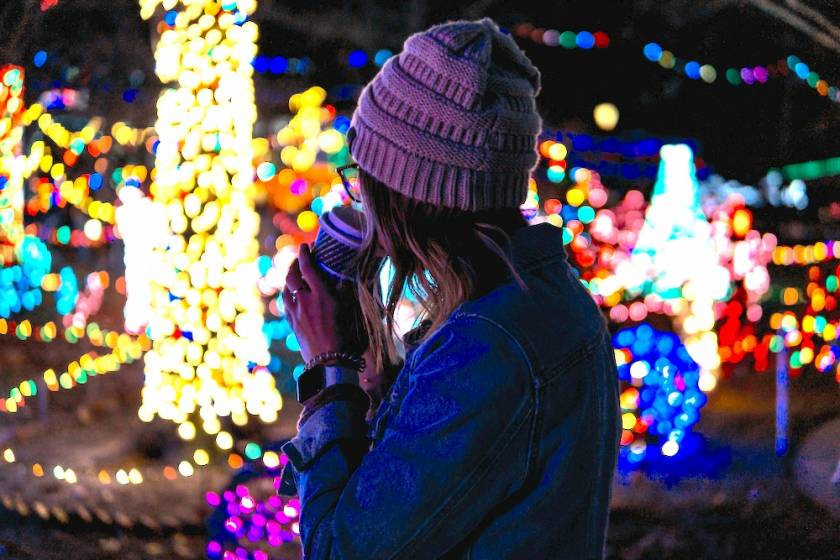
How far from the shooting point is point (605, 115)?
355 inches

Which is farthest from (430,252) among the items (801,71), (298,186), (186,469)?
(298,186)

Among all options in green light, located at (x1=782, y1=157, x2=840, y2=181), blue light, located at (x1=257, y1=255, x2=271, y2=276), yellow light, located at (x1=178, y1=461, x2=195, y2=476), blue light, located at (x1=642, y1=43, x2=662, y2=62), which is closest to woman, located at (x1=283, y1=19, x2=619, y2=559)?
yellow light, located at (x1=178, y1=461, x2=195, y2=476)

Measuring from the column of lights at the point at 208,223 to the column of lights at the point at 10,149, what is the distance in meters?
1.73

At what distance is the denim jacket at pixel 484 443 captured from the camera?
3.82 feet

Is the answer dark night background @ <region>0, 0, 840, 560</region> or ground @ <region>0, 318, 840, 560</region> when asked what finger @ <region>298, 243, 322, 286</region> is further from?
dark night background @ <region>0, 0, 840, 560</region>

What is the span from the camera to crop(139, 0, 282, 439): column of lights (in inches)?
163

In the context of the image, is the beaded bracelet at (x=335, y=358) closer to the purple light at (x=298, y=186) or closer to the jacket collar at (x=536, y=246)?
the jacket collar at (x=536, y=246)

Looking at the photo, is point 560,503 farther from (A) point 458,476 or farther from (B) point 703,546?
(B) point 703,546

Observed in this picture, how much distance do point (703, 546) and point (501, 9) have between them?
3793 millimetres

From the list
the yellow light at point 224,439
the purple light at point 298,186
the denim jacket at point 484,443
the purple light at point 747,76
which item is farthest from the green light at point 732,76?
the denim jacket at point 484,443

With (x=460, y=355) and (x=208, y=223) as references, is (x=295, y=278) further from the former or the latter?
(x=208, y=223)

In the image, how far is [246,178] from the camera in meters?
4.23

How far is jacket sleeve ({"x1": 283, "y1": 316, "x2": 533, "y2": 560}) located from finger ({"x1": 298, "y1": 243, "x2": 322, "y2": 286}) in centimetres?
28

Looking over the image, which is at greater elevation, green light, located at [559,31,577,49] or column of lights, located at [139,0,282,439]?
green light, located at [559,31,577,49]
